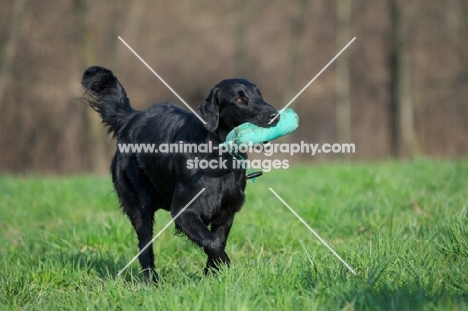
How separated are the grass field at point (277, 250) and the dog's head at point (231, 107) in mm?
997

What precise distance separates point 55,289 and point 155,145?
1388 millimetres

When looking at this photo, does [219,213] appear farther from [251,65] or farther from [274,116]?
[251,65]

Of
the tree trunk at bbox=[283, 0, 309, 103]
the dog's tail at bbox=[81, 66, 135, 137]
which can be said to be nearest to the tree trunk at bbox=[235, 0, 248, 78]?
the tree trunk at bbox=[283, 0, 309, 103]

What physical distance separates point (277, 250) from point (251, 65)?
60.6 feet

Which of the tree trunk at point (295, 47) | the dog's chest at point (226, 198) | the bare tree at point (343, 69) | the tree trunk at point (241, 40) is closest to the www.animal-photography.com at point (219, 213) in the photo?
the dog's chest at point (226, 198)

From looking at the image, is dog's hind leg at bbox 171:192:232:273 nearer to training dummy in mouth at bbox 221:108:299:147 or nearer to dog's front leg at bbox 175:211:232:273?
dog's front leg at bbox 175:211:232:273

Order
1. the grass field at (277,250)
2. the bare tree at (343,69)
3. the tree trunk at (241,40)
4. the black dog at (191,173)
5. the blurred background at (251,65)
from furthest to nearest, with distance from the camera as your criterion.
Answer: the tree trunk at (241,40)
the bare tree at (343,69)
the blurred background at (251,65)
the black dog at (191,173)
the grass field at (277,250)

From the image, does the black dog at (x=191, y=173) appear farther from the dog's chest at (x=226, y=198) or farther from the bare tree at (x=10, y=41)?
the bare tree at (x=10, y=41)

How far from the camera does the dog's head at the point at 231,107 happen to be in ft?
14.7

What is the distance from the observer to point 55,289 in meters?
4.27

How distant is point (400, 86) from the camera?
16.6 meters

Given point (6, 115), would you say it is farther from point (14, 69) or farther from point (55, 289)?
point (55, 289)

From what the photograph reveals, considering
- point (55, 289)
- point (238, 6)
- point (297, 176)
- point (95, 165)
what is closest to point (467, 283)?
point (55, 289)

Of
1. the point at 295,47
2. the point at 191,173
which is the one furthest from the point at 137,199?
the point at 295,47
